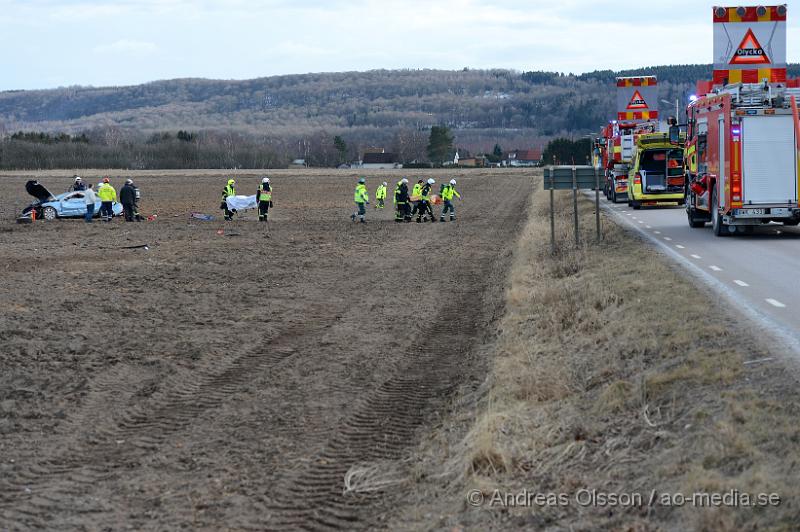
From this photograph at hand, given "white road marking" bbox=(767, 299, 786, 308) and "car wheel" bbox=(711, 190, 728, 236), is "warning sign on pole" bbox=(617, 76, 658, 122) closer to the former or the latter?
"car wheel" bbox=(711, 190, 728, 236)

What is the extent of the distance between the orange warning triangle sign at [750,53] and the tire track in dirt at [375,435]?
15574mm

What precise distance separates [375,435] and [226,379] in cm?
294

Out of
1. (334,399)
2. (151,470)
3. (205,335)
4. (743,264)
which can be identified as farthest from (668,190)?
(151,470)

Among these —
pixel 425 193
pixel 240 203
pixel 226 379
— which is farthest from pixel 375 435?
pixel 240 203

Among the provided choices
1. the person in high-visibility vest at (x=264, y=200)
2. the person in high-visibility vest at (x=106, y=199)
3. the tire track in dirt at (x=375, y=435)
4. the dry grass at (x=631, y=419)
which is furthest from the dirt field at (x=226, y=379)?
the person in high-visibility vest at (x=106, y=199)

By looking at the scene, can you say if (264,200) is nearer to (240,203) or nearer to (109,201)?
(240,203)

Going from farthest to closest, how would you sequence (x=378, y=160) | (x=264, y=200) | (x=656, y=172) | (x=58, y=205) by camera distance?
(x=378, y=160), (x=656, y=172), (x=58, y=205), (x=264, y=200)

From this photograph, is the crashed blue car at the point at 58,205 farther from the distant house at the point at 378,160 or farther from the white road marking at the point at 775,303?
the distant house at the point at 378,160

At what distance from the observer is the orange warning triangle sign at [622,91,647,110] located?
189 feet

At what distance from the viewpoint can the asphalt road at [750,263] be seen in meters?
13.2

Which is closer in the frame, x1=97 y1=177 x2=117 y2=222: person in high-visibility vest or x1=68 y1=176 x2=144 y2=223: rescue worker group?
x1=68 y1=176 x2=144 y2=223: rescue worker group

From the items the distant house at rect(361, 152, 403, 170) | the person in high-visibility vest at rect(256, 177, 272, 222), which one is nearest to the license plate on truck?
the person in high-visibility vest at rect(256, 177, 272, 222)

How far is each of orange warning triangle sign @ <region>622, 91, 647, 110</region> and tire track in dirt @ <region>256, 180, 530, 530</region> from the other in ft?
143

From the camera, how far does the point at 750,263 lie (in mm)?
19781
